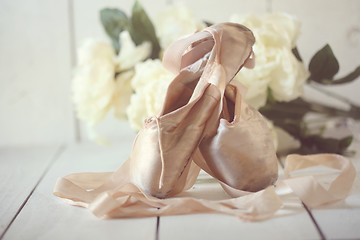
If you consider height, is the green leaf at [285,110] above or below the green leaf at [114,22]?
below

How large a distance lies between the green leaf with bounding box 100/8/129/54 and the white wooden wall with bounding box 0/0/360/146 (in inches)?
4.9

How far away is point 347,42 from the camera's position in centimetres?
83

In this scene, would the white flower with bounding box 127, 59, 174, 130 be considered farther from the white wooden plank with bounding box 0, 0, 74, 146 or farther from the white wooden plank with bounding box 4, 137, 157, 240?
the white wooden plank with bounding box 0, 0, 74, 146

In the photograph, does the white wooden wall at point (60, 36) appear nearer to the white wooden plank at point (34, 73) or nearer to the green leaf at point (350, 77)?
the white wooden plank at point (34, 73)

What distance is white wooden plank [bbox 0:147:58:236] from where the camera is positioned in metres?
0.47

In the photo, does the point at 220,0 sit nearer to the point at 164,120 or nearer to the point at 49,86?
the point at 49,86

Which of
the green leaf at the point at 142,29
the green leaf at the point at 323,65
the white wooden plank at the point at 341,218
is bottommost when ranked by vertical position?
the white wooden plank at the point at 341,218

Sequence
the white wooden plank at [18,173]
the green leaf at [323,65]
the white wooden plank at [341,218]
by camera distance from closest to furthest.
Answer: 1. the white wooden plank at [341,218]
2. the white wooden plank at [18,173]
3. the green leaf at [323,65]

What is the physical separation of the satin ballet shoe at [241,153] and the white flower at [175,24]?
0.23 m

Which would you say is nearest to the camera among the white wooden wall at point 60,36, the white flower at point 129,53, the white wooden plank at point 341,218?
the white wooden plank at point 341,218

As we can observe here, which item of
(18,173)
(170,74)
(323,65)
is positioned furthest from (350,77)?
(18,173)

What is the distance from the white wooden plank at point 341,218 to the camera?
360 millimetres

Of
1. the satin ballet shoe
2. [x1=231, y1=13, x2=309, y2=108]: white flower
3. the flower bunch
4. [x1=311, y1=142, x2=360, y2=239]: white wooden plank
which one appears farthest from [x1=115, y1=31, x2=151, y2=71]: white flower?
[x1=311, y1=142, x2=360, y2=239]: white wooden plank

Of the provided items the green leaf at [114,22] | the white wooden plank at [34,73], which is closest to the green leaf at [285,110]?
the green leaf at [114,22]
